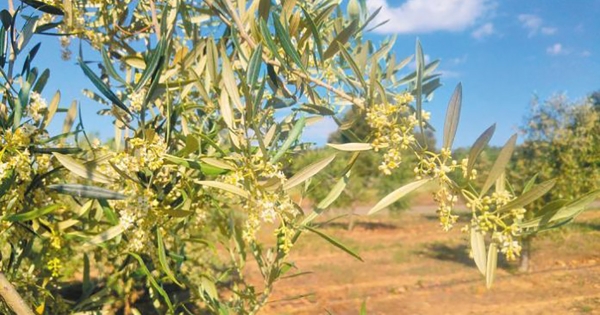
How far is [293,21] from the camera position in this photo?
109 cm

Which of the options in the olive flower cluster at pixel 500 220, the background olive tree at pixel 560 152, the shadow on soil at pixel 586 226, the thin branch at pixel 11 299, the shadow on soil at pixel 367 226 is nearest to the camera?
the olive flower cluster at pixel 500 220

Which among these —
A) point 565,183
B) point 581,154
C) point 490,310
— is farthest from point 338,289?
point 581,154

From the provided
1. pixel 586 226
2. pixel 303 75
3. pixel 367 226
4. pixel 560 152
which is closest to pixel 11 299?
pixel 303 75

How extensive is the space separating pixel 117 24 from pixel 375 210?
1033 mm

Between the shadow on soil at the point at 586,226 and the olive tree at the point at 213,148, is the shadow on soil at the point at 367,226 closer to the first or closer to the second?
the shadow on soil at the point at 586,226

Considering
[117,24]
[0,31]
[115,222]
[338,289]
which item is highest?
[117,24]

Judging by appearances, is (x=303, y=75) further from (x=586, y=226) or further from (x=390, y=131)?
(x=586, y=226)

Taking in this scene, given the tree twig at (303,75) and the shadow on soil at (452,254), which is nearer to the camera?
the tree twig at (303,75)

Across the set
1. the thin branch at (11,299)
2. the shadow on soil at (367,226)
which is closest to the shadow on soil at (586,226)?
the shadow on soil at (367,226)

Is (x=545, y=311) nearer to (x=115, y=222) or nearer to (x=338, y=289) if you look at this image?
(x=338, y=289)

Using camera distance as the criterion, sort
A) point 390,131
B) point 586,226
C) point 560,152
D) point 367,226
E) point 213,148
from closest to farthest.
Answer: point 390,131, point 213,148, point 560,152, point 586,226, point 367,226

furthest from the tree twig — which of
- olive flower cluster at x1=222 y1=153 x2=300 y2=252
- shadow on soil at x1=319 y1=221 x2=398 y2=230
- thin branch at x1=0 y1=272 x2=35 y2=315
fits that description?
shadow on soil at x1=319 y1=221 x2=398 y2=230

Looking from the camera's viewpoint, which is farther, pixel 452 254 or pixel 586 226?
pixel 586 226

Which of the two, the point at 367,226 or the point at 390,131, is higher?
the point at 390,131
